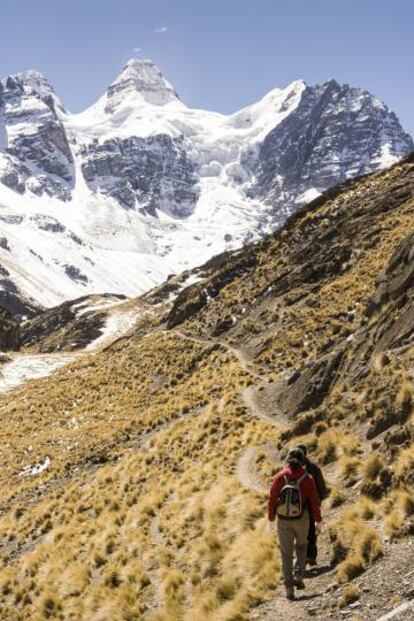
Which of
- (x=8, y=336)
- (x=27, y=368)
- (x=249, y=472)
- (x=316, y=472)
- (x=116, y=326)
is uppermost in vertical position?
(x=116, y=326)

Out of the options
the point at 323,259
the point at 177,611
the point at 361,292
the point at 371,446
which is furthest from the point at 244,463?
the point at 323,259

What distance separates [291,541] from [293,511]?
588 millimetres

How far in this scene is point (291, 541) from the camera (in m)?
12.6

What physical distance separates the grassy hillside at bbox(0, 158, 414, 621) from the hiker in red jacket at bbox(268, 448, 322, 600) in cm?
73

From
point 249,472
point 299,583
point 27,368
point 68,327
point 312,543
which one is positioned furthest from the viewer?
point 68,327

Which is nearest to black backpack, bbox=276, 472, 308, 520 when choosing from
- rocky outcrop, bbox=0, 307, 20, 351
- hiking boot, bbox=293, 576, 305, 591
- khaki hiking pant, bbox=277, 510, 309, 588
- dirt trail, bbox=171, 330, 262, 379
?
khaki hiking pant, bbox=277, 510, 309, 588

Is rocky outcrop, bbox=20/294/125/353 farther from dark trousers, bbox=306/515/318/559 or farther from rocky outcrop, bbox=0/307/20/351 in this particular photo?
dark trousers, bbox=306/515/318/559

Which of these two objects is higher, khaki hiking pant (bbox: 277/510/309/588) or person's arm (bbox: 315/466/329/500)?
person's arm (bbox: 315/466/329/500)

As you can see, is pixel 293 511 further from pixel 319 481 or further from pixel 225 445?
pixel 225 445

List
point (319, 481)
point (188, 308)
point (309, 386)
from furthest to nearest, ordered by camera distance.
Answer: point (188, 308), point (309, 386), point (319, 481)

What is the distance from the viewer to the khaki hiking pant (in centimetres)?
1249

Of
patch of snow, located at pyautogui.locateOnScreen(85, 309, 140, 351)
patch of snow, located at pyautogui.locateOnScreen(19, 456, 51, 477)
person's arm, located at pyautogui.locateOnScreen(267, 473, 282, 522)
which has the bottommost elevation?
patch of snow, located at pyautogui.locateOnScreen(19, 456, 51, 477)

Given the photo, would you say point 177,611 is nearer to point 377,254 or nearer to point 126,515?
point 126,515

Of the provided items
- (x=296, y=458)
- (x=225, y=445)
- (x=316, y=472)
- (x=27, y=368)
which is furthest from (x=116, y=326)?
(x=296, y=458)
